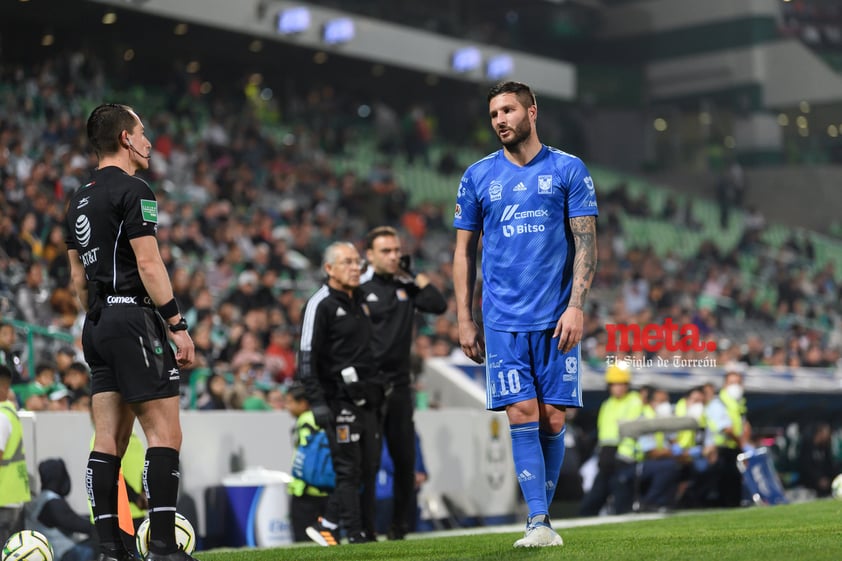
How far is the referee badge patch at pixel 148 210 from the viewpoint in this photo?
603 centimetres

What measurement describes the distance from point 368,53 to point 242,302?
16.4 meters

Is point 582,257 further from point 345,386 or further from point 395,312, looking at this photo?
point 395,312

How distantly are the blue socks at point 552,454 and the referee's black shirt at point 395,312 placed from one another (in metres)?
3.03

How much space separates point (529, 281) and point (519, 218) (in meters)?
0.34

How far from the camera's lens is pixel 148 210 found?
239 inches

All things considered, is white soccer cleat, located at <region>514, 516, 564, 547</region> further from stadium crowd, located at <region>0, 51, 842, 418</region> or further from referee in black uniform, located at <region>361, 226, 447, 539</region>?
stadium crowd, located at <region>0, 51, 842, 418</region>

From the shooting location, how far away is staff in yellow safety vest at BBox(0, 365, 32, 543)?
897 centimetres

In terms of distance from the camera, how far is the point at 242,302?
60.2ft

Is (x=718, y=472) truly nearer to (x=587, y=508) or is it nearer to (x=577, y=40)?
(x=587, y=508)

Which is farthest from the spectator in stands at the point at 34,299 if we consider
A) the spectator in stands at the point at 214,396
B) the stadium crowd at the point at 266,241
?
the spectator in stands at the point at 214,396

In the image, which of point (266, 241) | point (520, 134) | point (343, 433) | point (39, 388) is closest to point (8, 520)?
point (343, 433)

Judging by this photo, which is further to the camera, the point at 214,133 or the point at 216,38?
the point at 216,38

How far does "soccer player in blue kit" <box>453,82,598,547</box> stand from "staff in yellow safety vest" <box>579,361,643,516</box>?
9264mm

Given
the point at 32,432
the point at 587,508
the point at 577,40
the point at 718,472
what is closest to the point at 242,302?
the point at 587,508
